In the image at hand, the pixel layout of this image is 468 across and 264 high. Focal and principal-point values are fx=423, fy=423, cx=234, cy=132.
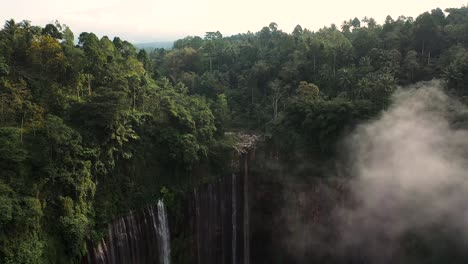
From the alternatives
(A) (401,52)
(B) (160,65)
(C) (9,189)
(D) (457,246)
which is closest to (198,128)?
(C) (9,189)

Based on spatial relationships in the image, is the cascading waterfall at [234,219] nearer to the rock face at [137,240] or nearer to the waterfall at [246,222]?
the waterfall at [246,222]

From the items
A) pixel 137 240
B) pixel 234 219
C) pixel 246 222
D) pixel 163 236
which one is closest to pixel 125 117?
pixel 137 240

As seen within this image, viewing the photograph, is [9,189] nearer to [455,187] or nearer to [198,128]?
[198,128]

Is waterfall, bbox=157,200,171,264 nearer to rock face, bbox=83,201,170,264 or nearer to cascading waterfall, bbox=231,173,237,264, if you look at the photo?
rock face, bbox=83,201,170,264

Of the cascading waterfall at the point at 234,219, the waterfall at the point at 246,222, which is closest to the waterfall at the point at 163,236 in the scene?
the cascading waterfall at the point at 234,219

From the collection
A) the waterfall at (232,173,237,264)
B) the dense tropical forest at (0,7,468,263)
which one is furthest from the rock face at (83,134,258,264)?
the dense tropical forest at (0,7,468,263)
